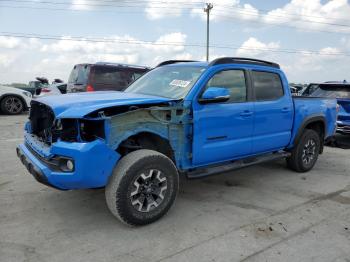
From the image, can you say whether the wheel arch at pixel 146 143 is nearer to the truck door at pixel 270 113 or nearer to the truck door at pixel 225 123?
the truck door at pixel 225 123

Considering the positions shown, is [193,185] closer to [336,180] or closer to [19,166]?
[336,180]

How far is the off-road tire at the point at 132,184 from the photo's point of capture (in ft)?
11.9

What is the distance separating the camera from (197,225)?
3955 millimetres

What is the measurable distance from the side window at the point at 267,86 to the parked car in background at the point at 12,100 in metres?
11.6

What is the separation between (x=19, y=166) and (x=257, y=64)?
14.4ft

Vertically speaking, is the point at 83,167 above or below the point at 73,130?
below

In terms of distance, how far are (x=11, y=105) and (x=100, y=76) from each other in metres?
5.62

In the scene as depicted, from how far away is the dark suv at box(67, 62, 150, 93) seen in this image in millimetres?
10998

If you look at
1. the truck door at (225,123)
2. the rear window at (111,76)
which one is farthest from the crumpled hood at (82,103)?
the rear window at (111,76)

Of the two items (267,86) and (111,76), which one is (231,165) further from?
(111,76)

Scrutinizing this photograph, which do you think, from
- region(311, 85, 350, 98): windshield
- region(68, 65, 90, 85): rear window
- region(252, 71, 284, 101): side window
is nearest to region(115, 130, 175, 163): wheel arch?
region(252, 71, 284, 101): side window

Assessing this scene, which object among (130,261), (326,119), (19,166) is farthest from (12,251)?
(326,119)

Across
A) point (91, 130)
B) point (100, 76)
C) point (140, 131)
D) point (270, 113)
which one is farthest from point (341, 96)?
point (91, 130)

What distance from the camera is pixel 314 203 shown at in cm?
474
